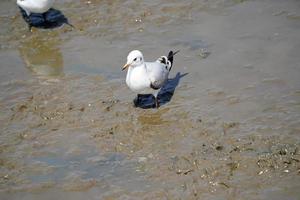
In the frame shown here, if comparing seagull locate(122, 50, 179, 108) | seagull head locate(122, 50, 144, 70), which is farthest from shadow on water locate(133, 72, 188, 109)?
seagull head locate(122, 50, 144, 70)

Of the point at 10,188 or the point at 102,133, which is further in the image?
the point at 102,133

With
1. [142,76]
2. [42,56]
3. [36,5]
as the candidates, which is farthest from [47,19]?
[142,76]

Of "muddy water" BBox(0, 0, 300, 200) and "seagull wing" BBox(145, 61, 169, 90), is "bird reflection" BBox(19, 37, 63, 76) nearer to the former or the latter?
"muddy water" BBox(0, 0, 300, 200)

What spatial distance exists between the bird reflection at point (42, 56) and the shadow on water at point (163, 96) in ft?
5.68

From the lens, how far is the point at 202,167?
6.64 m

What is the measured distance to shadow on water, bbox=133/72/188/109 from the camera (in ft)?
27.4

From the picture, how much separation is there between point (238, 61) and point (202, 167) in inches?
121

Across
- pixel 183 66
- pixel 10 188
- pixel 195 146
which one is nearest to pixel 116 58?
pixel 183 66

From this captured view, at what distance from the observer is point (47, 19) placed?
11391 mm

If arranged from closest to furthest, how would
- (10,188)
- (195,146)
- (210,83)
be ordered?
(10,188) < (195,146) < (210,83)

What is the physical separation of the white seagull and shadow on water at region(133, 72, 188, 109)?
3287 mm

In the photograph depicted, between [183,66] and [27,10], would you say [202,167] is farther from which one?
[27,10]

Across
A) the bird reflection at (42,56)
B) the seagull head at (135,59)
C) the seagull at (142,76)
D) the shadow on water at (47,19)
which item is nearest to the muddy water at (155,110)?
the bird reflection at (42,56)

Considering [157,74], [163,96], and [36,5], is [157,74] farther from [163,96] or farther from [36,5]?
[36,5]
